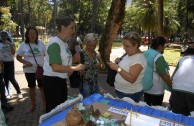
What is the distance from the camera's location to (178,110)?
3150 mm

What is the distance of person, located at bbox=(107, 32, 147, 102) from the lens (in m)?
2.91

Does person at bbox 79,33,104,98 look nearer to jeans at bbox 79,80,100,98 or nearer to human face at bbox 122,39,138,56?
jeans at bbox 79,80,100,98

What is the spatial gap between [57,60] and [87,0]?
40785 mm

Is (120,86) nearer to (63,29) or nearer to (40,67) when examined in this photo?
(63,29)

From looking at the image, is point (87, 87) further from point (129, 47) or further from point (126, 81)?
point (129, 47)

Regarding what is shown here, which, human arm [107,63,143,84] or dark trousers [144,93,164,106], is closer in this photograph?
human arm [107,63,143,84]

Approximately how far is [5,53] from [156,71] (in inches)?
140

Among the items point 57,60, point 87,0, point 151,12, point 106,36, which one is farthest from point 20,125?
point 87,0

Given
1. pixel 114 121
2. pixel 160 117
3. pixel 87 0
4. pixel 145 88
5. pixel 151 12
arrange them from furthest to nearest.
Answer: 1. pixel 87 0
2. pixel 151 12
3. pixel 145 88
4. pixel 160 117
5. pixel 114 121

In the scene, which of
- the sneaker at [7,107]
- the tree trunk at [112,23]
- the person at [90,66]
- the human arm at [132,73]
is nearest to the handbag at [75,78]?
the person at [90,66]

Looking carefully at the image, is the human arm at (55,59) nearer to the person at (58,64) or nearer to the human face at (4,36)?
the person at (58,64)

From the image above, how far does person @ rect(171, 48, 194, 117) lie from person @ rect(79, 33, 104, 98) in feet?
4.03

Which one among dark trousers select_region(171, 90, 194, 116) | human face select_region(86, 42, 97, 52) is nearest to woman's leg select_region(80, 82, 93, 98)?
human face select_region(86, 42, 97, 52)

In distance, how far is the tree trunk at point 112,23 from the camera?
9.32 m
